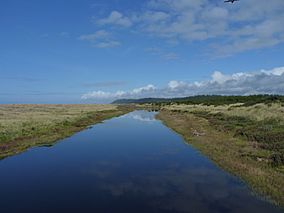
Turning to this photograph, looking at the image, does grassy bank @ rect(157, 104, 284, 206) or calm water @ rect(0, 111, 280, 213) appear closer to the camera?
calm water @ rect(0, 111, 280, 213)

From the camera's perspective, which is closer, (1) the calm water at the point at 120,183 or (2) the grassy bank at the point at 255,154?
(1) the calm water at the point at 120,183

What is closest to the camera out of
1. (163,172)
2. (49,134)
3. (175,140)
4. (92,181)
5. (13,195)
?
(13,195)

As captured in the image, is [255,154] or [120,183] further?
[255,154]

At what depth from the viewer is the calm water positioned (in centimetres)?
1438

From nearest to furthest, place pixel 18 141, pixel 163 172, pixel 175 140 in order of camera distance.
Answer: pixel 163 172
pixel 18 141
pixel 175 140

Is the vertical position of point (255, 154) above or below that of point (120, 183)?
above

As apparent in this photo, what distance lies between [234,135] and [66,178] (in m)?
20.5

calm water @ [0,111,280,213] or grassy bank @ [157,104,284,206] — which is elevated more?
grassy bank @ [157,104,284,206]

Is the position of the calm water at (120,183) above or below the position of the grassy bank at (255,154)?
below

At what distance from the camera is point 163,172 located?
21.1m

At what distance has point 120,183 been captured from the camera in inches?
720

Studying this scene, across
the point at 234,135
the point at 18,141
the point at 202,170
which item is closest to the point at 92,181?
the point at 202,170

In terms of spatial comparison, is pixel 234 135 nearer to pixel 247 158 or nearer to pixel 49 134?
pixel 247 158

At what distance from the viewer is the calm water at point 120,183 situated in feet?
47.2
